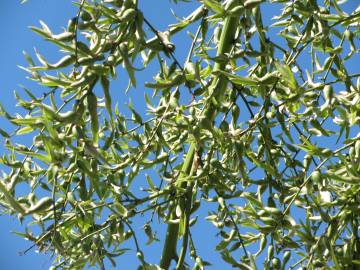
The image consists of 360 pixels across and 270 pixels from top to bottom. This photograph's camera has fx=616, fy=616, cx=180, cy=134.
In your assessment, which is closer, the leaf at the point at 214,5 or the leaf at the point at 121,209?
the leaf at the point at 214,5

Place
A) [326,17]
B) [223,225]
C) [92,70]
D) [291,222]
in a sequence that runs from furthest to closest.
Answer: [223,225] → [326,17] → [291,222] → [92,70]

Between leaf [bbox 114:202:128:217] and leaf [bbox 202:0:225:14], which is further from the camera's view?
leaf [bbox 114:202:128:217]

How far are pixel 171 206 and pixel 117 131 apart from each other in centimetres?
20

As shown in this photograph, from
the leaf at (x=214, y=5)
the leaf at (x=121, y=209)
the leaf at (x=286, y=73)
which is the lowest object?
the leaf at (x=121, y=209)

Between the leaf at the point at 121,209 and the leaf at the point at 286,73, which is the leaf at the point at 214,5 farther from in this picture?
the leaf at the point at 121,209

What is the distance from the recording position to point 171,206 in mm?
1177

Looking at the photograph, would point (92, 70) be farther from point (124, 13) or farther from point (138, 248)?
point (138, 248)

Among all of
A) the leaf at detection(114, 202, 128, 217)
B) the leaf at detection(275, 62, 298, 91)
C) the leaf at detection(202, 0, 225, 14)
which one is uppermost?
the leaf at detection(202, 0, 225, 14)

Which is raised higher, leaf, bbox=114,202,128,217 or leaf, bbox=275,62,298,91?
leaf, bbox=275,62,298,91

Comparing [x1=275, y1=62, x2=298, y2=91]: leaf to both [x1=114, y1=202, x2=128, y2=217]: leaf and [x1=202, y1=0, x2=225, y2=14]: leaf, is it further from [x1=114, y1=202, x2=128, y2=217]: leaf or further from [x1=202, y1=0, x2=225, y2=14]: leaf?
[x1=114, y1=202, x2=128, y2=217]: leaf

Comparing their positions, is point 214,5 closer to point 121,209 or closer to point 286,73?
point 286,73

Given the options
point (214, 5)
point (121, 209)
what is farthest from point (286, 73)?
point (121, 209)

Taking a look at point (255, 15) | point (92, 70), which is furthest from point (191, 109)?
point (92, 70)

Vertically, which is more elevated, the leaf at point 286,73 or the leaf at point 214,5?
the leaf at point 214,5
